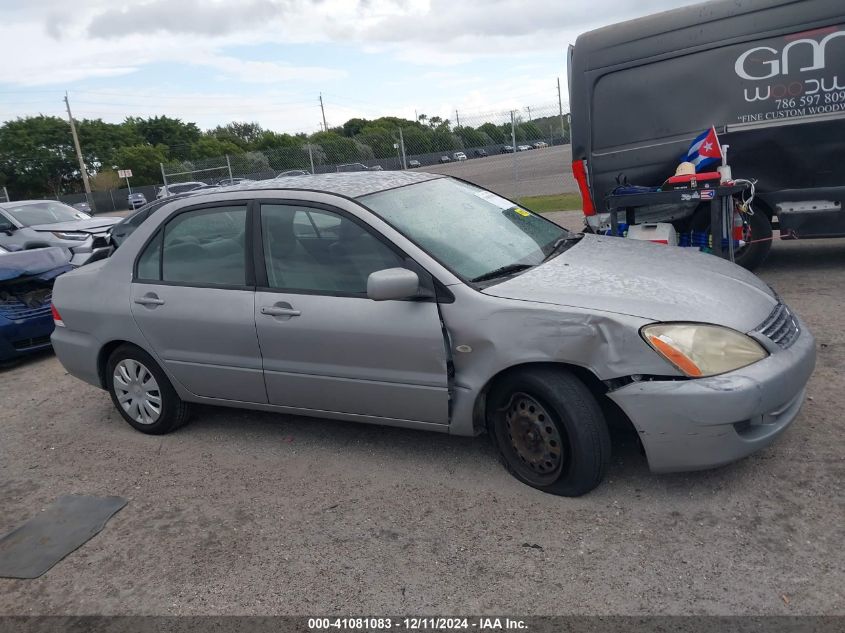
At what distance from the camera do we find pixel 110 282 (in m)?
4.74

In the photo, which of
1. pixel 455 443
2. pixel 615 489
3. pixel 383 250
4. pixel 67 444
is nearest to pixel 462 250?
pixel 383 250

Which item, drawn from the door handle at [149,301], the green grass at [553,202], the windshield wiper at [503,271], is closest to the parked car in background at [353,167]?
the green grass at [553,202]

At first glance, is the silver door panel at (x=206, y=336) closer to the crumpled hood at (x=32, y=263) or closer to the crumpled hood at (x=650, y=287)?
the crumpled hood at (x=650, y=287)

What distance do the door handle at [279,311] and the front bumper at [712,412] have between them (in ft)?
5.96

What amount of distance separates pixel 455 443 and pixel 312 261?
4.51 feet

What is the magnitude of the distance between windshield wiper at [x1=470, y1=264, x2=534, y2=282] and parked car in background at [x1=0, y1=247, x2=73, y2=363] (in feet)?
18.2

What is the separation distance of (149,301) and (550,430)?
274cm

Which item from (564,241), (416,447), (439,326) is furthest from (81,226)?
(439,326)

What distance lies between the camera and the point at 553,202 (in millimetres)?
15195

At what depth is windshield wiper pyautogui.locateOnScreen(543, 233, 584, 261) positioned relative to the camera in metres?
4.14

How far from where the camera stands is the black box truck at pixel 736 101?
6.50m

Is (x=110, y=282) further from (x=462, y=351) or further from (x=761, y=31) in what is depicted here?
(x=761, y=31)

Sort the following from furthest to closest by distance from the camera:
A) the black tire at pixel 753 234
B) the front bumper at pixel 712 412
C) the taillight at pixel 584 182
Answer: the taillight at pixel 584 182 < the black tire at pixel 753 234 < the front bumper at pixel 712 412

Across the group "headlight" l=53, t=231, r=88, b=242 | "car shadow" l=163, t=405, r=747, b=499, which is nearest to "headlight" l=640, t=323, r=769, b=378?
"car shadow" l=163, t=405, r=747, b=499
